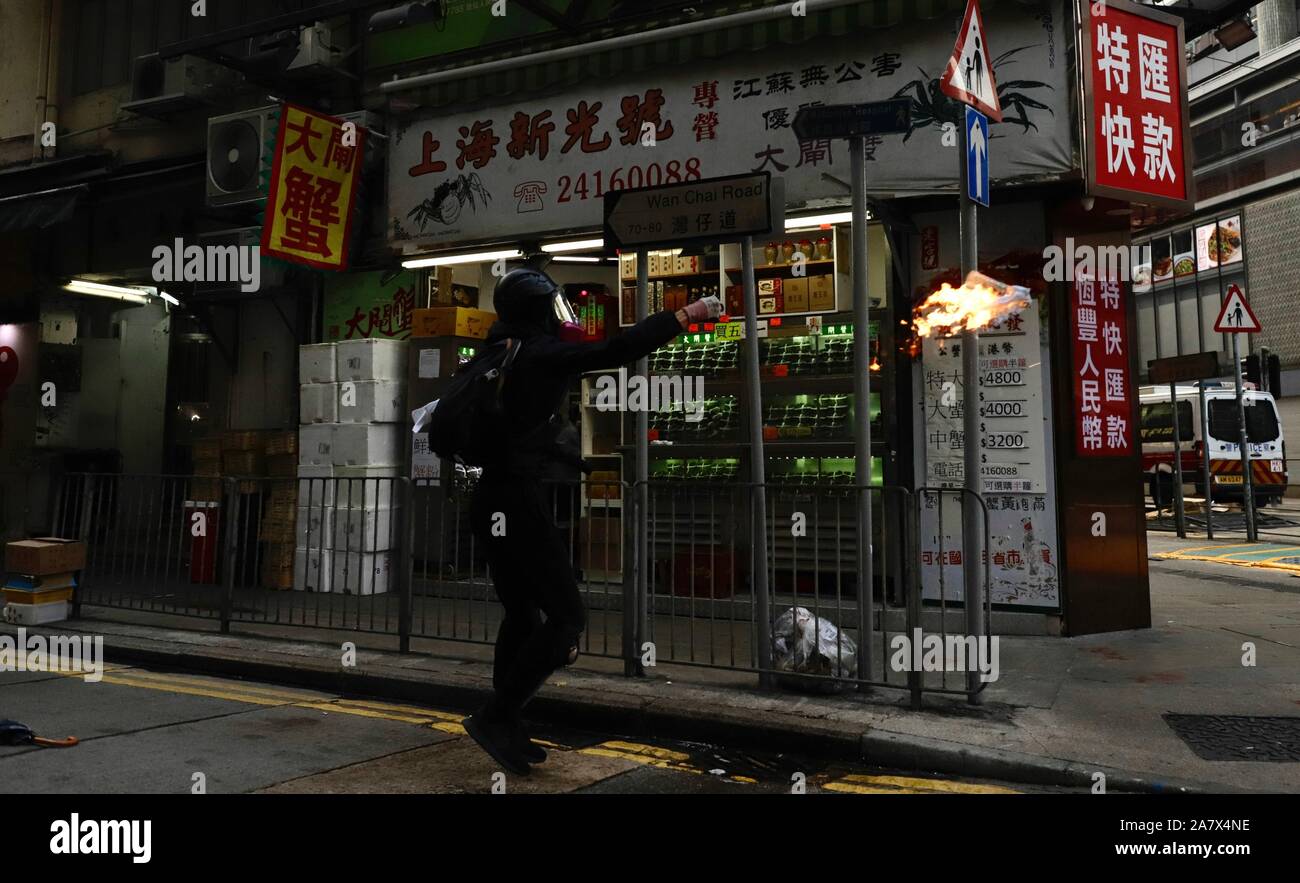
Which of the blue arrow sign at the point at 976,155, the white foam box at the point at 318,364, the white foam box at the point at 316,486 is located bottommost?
the white foam box at the point at 316,486

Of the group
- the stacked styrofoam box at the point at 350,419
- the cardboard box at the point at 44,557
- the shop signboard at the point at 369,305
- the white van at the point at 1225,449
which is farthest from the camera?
the white van at the point at 1225,449

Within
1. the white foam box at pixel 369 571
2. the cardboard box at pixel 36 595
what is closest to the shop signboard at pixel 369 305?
the white foam box at pixel 369 571

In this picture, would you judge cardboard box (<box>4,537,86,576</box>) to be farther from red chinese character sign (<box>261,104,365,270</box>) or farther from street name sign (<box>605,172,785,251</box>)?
street name sign (<box>605,172,785,251</box>)

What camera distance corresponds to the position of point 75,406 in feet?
42.3

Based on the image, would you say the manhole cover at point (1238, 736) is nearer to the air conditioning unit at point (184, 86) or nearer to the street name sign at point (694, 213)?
the street name sign at point (694, 213)

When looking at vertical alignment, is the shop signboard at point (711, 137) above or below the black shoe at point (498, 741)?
→ above

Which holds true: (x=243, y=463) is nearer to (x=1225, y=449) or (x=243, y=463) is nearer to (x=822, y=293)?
(x=822, y=293)

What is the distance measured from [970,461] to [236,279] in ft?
29.4

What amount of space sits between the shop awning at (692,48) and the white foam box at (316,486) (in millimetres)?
3983

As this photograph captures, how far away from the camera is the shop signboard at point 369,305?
10312 mm

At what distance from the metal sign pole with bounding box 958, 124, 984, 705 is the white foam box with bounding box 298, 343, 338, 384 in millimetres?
6825

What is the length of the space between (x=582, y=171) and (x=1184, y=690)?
21.4ft

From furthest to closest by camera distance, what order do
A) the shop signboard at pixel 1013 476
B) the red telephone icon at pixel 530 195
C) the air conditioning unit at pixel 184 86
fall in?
1. the air conditioning unit at pixel 184 86
2. the red telephone icon at pixel 530 195
3. the shop signboard at pixel 1013 476

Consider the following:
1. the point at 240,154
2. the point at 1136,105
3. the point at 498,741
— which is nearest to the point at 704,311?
the point at 498,741
